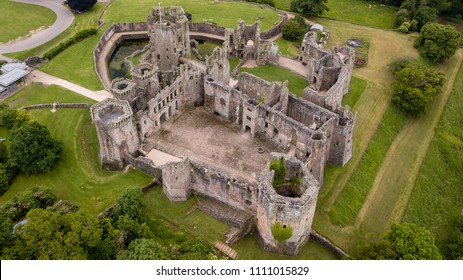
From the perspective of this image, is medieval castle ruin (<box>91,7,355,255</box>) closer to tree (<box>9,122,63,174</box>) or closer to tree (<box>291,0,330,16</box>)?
tree (<box>9,122,63,174</box>)

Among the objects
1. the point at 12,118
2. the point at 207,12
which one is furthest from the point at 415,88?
the point at 12,118

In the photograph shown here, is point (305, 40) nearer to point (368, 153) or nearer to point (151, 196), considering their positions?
point (368, 153)

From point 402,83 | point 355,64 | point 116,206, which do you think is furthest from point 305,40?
point 116,206

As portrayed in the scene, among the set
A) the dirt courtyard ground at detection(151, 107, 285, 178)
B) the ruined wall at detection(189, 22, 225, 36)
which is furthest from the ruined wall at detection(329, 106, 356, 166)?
the ruined wall at detection(189, 22, 225, 36)

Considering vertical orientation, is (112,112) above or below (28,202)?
above

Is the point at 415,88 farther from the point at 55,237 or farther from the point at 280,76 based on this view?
the point at 55,237

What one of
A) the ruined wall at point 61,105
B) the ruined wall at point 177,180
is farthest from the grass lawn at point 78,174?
the ruined wall at point 177,180
